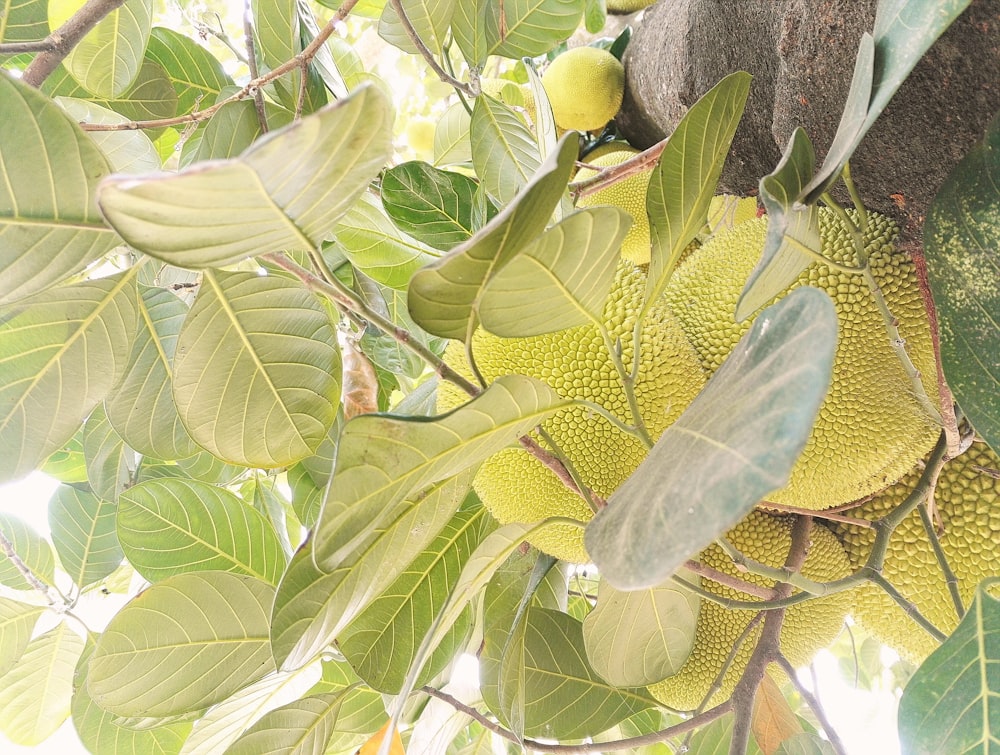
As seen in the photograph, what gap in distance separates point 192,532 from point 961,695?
69cm

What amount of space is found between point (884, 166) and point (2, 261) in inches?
22.3

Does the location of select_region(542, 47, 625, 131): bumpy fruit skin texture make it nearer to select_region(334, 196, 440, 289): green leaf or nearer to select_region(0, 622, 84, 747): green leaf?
select_region(334, 196, 440, 289): green leaf

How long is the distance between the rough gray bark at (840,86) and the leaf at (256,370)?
401 millimetres

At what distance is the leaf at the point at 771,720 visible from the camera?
2.49ft

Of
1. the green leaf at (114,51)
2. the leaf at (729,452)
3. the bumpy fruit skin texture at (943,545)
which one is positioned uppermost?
the green leaf at (114,51)

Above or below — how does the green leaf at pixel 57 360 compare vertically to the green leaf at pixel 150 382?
above

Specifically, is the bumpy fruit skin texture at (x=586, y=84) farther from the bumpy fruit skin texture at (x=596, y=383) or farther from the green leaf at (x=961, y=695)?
the green leaf at (x=961, y=695)

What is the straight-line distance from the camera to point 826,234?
616 millimetres

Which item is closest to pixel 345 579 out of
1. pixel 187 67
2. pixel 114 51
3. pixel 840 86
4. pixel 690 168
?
pixel 690 168

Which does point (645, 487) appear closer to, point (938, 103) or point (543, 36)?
point (938, 103)

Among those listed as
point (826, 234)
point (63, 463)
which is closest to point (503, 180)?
point (826, 234)

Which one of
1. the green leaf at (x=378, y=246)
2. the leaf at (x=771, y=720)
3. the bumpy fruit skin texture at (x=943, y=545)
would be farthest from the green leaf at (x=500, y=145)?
the leaf at (x=771, y=720)

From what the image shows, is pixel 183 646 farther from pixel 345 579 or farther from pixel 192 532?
pixel 345 579

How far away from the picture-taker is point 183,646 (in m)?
0.69
